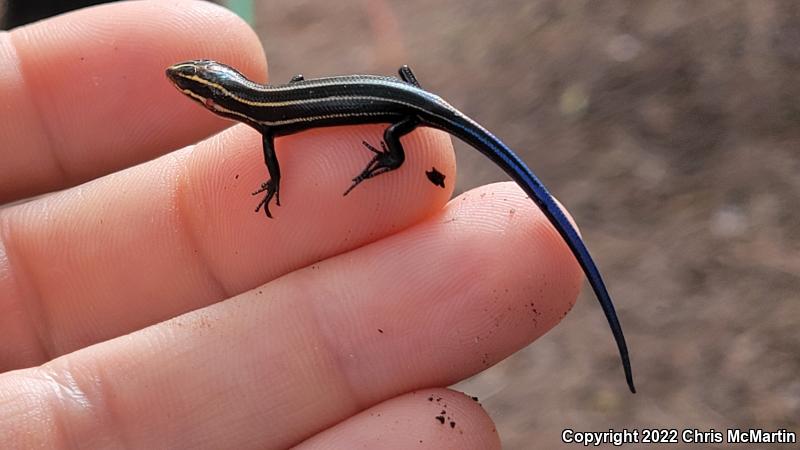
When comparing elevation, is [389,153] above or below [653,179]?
below

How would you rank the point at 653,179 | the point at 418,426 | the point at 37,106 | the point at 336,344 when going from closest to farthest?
the point at 418,426 → the point at 336,344 → the point at 37,106 → the point at 653,179

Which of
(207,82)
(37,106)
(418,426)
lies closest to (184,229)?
(207,82)

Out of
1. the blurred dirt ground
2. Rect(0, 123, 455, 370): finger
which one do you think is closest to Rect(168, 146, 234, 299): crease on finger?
Rect(0, 123, 455, 370): finger

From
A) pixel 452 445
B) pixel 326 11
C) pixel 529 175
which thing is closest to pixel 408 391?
pixel 452 445

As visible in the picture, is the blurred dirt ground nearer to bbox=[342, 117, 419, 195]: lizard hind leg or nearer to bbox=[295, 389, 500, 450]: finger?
bbox=[295, 389, 500, 450]: finger

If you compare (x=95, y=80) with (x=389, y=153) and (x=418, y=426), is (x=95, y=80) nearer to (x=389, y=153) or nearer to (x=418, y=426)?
(x=389, y=153)

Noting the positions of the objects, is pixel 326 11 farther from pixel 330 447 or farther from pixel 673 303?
pixel 330 447
